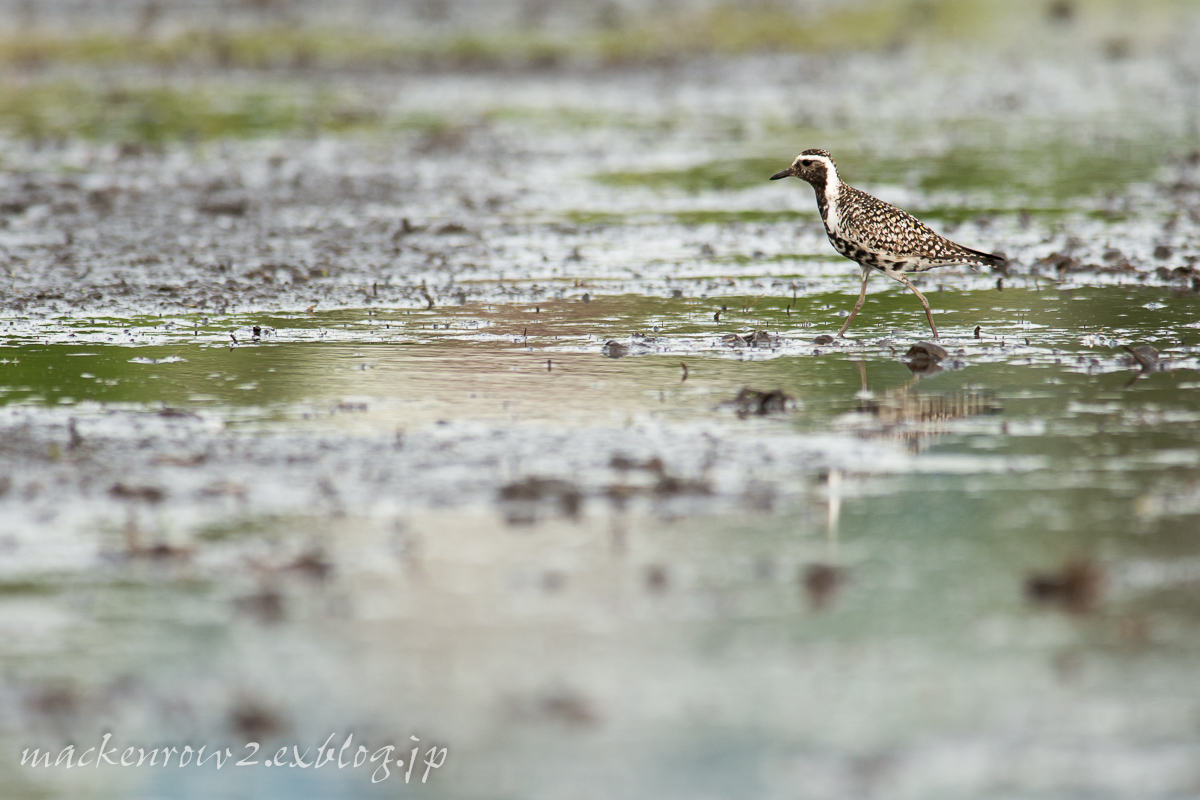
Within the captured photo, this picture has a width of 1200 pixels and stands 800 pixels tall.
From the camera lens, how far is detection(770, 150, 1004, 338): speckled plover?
1193cm

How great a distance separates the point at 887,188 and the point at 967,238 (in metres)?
3.54

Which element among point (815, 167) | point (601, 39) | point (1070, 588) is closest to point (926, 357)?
point (815, 167)

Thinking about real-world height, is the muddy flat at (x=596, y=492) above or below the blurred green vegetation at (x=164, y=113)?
below

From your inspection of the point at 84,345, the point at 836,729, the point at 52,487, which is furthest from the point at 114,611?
the point at 84,345

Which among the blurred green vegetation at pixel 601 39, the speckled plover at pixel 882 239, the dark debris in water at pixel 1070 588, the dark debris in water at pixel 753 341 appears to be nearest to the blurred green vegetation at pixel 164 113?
the blurred green vegetation at pixel 601 39

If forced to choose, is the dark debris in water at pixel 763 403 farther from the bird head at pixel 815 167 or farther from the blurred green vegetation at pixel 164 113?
the blurred green vegetation at pixel 164 113

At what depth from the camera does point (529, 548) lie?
7211 mm

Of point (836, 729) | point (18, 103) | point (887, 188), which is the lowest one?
A: point (836, 729)

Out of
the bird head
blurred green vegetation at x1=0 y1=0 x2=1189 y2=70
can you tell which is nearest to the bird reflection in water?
the bird head

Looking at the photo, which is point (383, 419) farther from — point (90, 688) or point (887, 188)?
point (887, 188)

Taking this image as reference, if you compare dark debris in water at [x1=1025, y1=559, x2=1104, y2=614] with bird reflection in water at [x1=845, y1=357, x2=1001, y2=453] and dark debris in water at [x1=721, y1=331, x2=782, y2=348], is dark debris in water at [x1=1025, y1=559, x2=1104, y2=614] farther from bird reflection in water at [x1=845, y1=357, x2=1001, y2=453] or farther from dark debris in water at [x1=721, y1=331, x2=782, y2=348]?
dark debris in water at [x1=721, y1=331, x2=782, y2=348]

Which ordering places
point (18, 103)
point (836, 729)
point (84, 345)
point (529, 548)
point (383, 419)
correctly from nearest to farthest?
point (836, 729) < point (529, 548) < point (383, 419) < point (84, 345) < point (18, 103)

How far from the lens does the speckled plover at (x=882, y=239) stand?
1193 centimetres

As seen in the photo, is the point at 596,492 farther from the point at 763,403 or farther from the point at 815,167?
the point at 815,167
